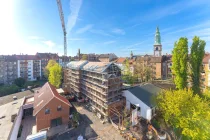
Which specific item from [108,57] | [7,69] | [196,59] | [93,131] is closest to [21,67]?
[7,69]

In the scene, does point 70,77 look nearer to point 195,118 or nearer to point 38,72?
point 195,118

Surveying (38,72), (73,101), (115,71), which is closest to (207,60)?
(115,71)

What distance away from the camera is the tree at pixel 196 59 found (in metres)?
29.4

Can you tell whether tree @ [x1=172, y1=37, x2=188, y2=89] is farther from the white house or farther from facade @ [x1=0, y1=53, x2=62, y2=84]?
facade @ [x1=0, y1=53, x2=62, y2=84]

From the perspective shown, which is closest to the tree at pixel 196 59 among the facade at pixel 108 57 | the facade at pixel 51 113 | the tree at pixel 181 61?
the tree at pixel 181 61

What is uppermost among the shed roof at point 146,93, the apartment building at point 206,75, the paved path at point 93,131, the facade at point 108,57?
the facade at point 108,57

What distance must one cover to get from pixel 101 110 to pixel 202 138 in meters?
17.9

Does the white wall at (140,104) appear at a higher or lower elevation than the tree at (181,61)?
lower

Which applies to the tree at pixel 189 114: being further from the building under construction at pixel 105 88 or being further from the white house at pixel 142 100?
the building under construction at pixel 105 88

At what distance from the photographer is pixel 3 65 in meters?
64.0

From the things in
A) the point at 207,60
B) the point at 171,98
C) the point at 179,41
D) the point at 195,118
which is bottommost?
the point at 195,118

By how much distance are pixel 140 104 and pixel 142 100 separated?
93 cm

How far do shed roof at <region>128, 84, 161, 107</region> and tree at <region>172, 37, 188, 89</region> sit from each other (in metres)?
5.51

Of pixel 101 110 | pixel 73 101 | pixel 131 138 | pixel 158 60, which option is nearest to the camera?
pixel 131 138
